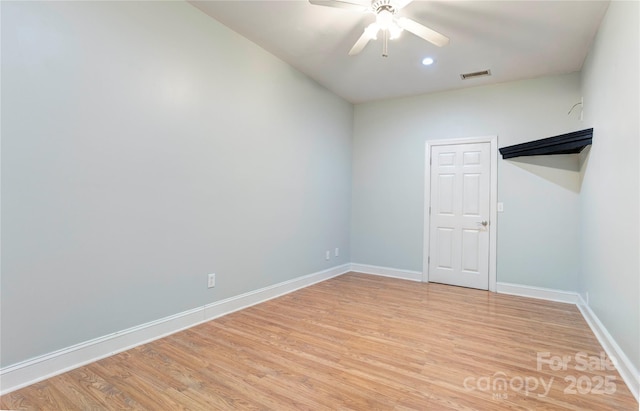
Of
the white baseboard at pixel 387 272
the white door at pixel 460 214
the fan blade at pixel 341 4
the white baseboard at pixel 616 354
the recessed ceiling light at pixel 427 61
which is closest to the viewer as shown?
the white baseboard at pixel 616 354

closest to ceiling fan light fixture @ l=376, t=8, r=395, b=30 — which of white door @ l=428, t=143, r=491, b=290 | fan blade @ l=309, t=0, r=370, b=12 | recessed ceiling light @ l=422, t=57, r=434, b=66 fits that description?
fan blade @ l=309, t=0, r=370, b=12

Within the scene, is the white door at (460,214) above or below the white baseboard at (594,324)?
above

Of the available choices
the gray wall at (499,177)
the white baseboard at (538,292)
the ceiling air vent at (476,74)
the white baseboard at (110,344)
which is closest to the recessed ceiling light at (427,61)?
the ceiling air vent at (476,74)

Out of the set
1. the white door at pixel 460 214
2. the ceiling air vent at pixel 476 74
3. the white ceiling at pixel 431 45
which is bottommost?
the white door at pixel 460 214

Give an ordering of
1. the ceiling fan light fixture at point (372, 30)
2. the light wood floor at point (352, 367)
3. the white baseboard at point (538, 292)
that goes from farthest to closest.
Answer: the white baseboard at point (538, 292) → the ceiling fan light fixture at point (372, 30) → the light wood floor at point (352, 367)

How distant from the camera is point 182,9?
108 inches

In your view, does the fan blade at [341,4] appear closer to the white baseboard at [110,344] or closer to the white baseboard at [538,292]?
the white baseboard at [110,344]

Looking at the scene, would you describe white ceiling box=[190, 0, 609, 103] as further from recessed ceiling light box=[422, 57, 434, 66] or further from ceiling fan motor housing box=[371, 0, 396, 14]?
ceiling fan motor housing box=[371, 0, 396, 14]

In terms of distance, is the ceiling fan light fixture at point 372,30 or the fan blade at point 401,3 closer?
the fan blade at point 401,3

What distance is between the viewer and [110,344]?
2.32 m

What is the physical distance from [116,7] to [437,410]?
10.9 feet

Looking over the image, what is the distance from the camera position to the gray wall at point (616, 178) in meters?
1.98

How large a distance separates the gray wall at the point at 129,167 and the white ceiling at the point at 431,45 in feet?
1.37

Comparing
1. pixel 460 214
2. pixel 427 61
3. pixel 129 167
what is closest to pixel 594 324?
pixel 460 214
